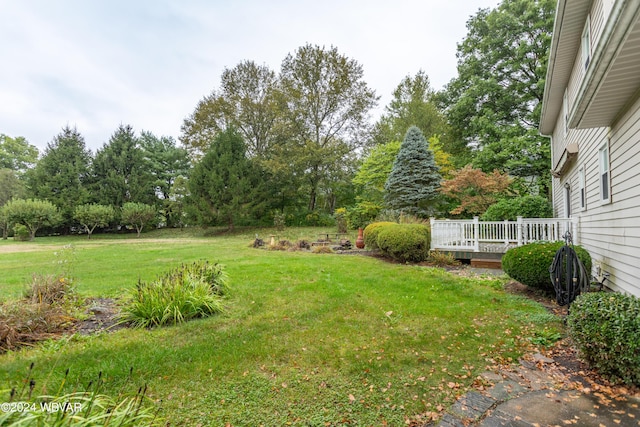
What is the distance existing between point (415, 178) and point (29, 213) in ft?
84.8

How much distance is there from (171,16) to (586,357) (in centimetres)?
1282

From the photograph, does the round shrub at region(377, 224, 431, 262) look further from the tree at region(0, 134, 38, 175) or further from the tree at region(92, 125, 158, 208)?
the tree at region(0, 134, 38, 175)

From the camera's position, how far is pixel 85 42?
9.36 m

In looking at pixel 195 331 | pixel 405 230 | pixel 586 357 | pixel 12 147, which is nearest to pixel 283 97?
pixel 405 230

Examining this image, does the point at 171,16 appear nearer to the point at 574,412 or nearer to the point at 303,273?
the point at 303,273

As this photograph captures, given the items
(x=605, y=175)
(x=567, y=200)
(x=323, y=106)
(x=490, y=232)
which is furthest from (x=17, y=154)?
(x=567, y=200)

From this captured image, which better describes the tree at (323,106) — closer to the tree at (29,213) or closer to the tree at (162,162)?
the tree at (162,162)

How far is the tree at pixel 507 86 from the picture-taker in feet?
47.3

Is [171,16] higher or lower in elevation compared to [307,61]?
lower

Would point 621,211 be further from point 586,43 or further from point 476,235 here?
point 476,235

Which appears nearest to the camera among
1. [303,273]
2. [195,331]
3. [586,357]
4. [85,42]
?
[586,357]

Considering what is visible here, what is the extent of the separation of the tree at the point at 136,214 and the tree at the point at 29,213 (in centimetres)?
470

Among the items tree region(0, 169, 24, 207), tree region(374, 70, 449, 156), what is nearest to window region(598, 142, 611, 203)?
tree region(374, 70, 449, 156)

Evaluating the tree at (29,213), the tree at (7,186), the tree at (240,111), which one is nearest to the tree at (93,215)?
the tree at (29,213)
